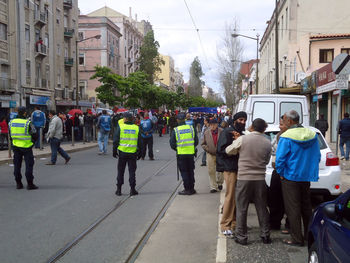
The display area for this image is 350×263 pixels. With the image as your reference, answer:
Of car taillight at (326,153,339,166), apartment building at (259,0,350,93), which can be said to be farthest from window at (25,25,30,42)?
car taillight at (326,153,339,166)

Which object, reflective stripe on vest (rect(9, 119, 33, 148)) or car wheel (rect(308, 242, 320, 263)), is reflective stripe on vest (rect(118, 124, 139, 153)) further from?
car wheel (rect(308, 242, 320, 263))

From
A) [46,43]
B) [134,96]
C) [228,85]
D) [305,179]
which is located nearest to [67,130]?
[134,96]

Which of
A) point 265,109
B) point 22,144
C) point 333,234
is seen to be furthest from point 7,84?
point 333,234

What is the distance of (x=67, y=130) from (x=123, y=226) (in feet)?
67.2

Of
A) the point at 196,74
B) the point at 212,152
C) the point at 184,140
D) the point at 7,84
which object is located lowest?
the point at 212,152

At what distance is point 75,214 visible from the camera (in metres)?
7.04

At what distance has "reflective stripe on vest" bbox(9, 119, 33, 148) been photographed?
30.4ft

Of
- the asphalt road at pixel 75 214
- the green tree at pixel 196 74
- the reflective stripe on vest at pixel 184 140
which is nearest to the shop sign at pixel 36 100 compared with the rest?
the asphalt road at pixel 75 214

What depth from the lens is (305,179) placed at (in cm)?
520

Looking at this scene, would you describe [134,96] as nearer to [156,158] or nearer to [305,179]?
[156,158]

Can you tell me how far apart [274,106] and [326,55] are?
62.6 ft

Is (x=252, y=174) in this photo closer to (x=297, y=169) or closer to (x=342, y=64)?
(x=297, y=169)

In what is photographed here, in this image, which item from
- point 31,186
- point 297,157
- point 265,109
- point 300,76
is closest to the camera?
point 297,157

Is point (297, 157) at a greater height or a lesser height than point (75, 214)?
greater
